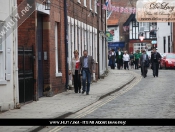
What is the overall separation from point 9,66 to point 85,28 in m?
15.7

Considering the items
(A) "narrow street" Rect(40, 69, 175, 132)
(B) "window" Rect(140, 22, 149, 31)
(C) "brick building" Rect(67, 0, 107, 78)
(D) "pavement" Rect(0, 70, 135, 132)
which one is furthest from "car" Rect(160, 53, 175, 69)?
(B) "window" Rect(140, 22, 149, 31)

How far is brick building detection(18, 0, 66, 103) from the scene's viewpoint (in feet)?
67.2

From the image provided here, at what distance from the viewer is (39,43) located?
23031 mm

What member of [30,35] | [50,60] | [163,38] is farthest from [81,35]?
[163,38]

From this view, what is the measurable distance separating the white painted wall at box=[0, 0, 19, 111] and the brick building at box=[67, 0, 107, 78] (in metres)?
9.32

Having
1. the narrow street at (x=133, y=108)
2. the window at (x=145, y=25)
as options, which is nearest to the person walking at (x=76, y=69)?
the narrow street at (x=133, y=108)

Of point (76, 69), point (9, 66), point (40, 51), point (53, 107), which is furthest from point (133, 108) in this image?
point (76, 69)

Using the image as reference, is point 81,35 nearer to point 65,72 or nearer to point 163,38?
point 65,72

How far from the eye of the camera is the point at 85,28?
111 feet

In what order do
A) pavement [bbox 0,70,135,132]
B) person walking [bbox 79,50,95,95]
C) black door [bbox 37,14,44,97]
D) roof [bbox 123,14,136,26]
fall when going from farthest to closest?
roof [bbox 123,14,136,26]
person walking [bbox 79,50,95,95]
black door [bbox 37,14,44,97]
pavement [bbox 0,70,135,132]

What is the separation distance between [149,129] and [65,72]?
13138mm

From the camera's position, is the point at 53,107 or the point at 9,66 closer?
the point at 9,66

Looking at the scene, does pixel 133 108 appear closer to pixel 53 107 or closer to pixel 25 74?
pixel 53 107

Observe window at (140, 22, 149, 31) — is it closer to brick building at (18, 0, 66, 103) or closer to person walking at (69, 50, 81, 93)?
brick building at (18, 0, 66, 103)
